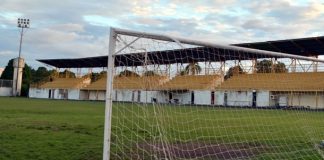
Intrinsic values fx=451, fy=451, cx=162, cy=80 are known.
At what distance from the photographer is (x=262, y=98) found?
1766 inches

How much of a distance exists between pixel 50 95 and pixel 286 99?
2252 inches

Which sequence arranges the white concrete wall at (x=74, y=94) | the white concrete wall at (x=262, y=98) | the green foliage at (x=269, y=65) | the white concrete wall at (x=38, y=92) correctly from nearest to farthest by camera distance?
1. the green foliage at (x=269, y=65)
2. the white concrete wall at (x=262, y=98)
3. the white concrete wall at (x=74, y=94)
4. the white concrete wall at (x=38, y=92)

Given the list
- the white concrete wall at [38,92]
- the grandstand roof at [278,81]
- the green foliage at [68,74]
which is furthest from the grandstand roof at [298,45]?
the white concrete wall at [38,92]

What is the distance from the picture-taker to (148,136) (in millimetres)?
12164

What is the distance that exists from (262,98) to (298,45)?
25.5 feet

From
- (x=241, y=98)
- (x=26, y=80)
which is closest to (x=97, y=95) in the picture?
(x=26, y=80)

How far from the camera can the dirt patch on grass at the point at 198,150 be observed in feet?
30.1

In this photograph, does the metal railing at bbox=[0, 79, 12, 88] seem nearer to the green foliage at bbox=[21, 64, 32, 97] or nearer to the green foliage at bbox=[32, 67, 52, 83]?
the green foliage at bbox=[21, 64, 32, 97]

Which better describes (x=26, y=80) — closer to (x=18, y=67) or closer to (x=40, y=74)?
(x=40, y=74)

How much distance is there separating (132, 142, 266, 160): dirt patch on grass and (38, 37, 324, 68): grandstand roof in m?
1.85

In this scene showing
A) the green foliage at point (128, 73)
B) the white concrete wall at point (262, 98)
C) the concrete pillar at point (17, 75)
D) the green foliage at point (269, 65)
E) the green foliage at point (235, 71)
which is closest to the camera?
the green foliage at point (128, 73)

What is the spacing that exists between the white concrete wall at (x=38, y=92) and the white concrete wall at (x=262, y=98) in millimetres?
52295

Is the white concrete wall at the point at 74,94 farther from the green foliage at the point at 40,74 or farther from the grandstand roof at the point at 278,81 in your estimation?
the grandstand roof at the point at 278,81

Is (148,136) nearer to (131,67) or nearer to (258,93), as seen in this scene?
(131,67)
